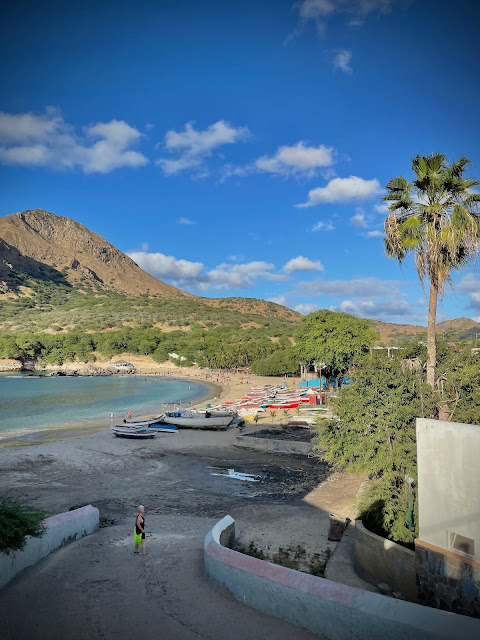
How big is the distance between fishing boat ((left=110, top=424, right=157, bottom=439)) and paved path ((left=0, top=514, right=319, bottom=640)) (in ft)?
62.2

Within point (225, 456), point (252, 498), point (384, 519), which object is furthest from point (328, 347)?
point (384, 519)

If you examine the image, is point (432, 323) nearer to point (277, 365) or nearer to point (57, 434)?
point (57, 434)

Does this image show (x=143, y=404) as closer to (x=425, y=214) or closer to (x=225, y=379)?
(x=225, y=379)

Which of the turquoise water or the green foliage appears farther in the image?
the turquoise water

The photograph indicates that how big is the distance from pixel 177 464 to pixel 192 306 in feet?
430

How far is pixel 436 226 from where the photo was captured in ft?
39.9

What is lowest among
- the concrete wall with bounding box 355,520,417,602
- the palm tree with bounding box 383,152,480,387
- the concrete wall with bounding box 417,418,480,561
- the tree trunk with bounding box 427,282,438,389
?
the concrete wall with bounding box 355,520,417,602

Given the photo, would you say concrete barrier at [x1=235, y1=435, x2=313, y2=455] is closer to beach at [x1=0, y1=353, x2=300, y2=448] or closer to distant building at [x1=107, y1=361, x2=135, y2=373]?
beach at [x1=0, y1=353, x2=300, y2=448]

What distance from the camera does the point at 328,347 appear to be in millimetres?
41406

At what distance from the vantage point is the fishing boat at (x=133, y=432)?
27.8m

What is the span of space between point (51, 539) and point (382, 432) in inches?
332

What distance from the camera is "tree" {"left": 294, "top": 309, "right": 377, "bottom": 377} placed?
1607 inches

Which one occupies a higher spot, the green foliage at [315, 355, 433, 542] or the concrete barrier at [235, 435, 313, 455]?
the green foliage at [315, 355, 433, 542]

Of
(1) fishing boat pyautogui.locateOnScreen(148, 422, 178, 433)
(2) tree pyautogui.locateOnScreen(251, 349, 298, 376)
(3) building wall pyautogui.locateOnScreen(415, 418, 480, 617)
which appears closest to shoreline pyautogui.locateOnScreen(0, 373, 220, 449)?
(1) fishing boat pyautogui.locateOnScreen(148, 422, 178, 433)
